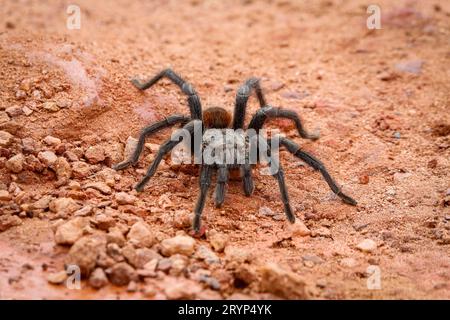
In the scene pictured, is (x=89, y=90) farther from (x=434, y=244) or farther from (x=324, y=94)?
(x=434, y=244)

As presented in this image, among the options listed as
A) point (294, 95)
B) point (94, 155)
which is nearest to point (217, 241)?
point (94, 155)

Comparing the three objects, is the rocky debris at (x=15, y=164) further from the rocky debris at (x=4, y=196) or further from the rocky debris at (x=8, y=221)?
the rocky debris at (x=8, y=221)

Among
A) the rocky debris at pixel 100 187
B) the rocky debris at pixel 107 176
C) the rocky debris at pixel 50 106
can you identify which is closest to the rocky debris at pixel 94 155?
the rocky debris at pixel 107 176

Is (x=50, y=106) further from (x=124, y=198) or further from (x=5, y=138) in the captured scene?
(x=124, y=198)

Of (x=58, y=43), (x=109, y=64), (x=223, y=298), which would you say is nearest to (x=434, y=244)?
(x=223, y=298)

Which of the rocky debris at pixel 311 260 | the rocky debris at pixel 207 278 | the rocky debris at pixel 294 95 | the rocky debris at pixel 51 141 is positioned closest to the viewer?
the rocky debris at pixel 207 278

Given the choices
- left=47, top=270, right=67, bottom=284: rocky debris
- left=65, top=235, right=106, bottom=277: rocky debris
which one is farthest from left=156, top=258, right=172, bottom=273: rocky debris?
left=47, top=270, right=67, bottom=284: rocky debris
